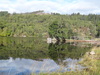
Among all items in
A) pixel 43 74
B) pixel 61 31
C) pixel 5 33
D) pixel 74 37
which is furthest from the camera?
pixel 5 33

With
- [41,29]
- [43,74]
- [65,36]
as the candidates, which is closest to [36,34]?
[41,29]

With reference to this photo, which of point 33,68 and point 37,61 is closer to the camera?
point 33,68

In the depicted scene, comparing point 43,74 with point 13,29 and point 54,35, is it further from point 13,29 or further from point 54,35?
point 13,29

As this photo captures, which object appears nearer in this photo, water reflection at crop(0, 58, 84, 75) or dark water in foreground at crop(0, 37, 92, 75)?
water reflection at crop(0, 58, 84, 75)

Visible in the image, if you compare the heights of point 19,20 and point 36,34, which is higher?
point 19,20

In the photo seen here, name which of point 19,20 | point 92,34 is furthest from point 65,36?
point 19,20

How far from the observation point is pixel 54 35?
75.3 m

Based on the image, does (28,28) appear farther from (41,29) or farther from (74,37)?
(74,37)

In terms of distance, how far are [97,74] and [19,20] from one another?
14573cm

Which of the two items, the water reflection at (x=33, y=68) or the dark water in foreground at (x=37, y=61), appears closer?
the water reflection at (x=33, y=68)

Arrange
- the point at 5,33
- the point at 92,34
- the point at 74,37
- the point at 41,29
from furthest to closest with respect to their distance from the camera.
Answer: the point at 41,29 < the point at 5,33 < the point at 92,34 < the point at 74,37

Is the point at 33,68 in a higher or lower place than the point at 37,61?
higher

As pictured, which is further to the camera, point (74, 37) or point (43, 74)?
point (74, 37)

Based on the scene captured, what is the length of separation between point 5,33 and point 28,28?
1638cm
